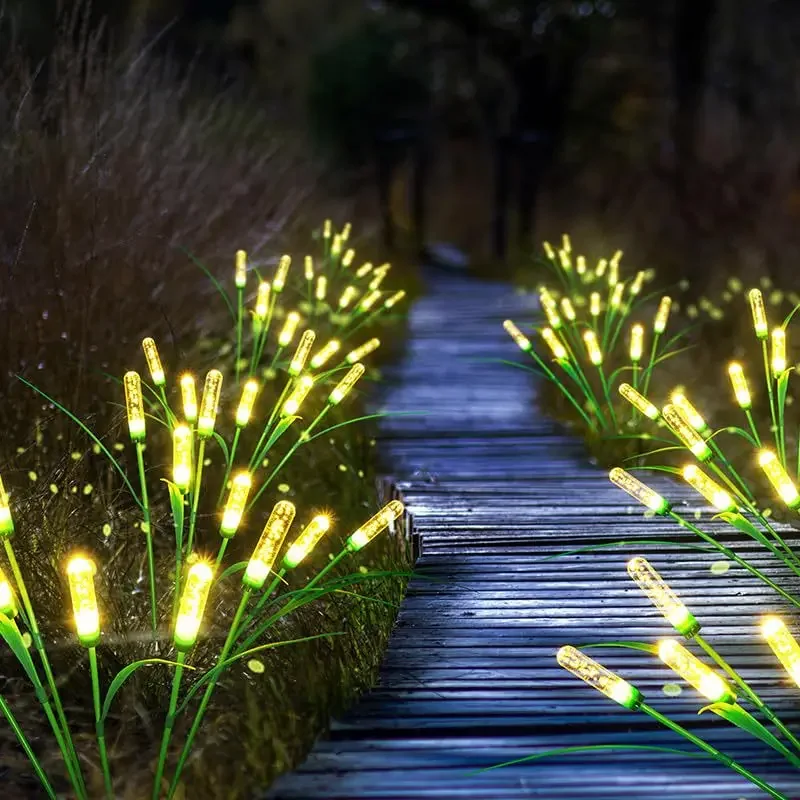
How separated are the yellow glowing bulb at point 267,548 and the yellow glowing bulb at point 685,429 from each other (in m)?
1.03

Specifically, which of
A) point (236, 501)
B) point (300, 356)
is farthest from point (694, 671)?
point (300, 356)

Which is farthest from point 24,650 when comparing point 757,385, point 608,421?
point 757,385

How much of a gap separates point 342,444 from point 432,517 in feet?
3.68

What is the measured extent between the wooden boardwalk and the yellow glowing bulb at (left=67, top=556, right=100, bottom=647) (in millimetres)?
518

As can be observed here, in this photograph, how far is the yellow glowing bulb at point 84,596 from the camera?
1810 millimetres

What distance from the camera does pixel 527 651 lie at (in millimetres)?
2840

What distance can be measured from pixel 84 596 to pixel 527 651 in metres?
1.36

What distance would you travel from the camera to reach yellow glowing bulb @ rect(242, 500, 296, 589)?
2.04 metres

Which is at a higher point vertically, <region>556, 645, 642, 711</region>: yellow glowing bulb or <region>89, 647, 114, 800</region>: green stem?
<region>556, 645, 642, 711</region>: yellow glowing bulb

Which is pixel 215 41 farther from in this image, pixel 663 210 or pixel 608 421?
pixel 608 421

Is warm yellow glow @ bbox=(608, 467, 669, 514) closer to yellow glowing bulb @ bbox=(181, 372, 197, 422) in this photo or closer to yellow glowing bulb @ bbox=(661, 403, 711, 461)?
yellow glowing bulb @ bbox=(661, 403, 711, 461)

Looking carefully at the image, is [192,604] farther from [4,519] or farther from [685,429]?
[685,429]

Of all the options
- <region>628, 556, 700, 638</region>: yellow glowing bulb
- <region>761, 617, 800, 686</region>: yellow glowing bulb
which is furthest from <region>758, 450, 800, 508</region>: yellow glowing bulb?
<region>761, 617, 800, 686</region>: yellow glowing bulb

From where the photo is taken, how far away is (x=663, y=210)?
10.4m
